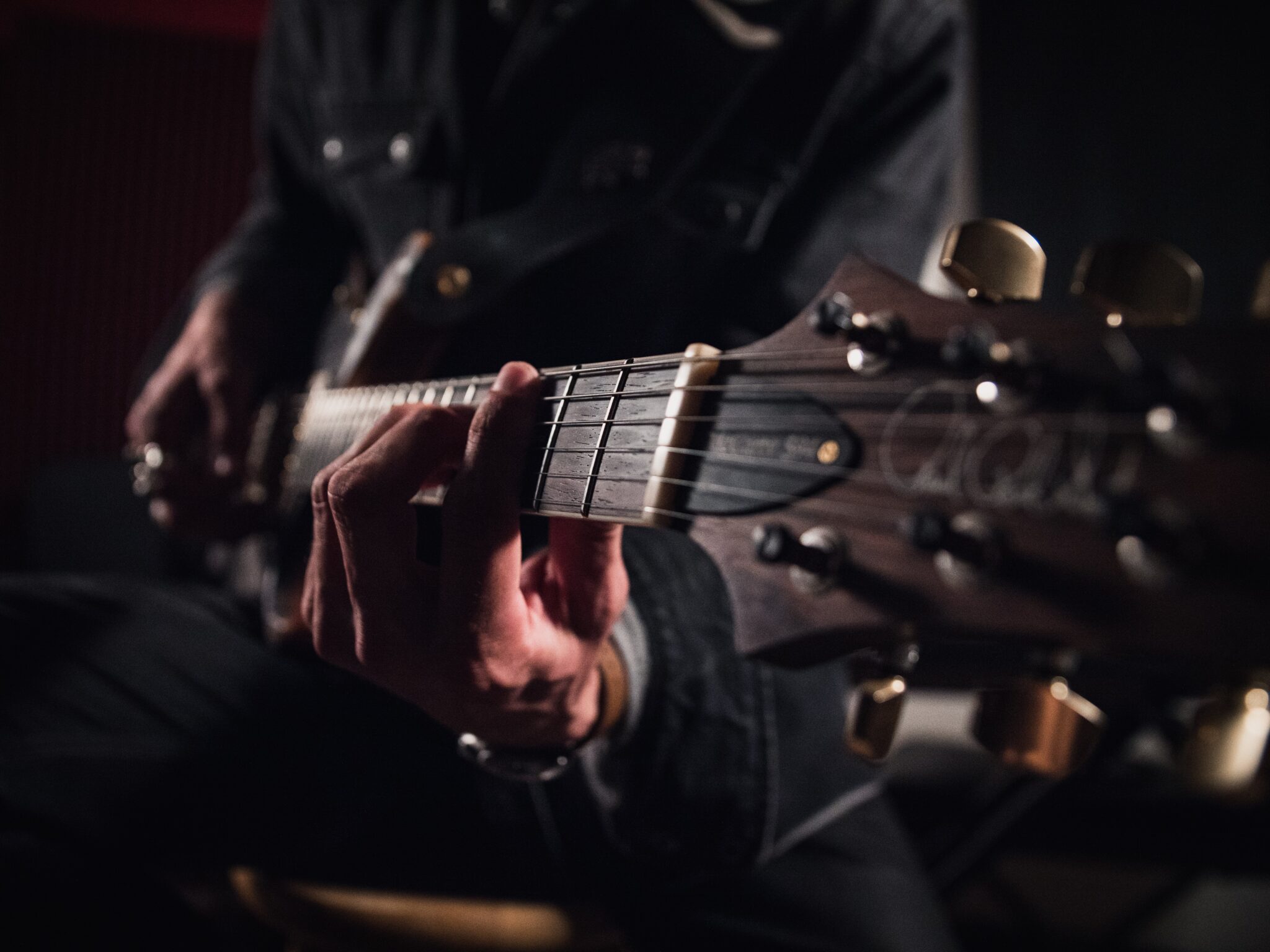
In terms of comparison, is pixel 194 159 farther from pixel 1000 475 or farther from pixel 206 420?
pixel 1000 475

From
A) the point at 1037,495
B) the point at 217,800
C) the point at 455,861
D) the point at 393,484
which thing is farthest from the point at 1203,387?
the point at 217,800

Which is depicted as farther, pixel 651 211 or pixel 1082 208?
A: pixel 1082 208

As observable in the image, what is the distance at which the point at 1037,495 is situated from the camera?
21 cm

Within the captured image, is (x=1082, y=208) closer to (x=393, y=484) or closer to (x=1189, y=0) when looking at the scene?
(x=1189, y=0)

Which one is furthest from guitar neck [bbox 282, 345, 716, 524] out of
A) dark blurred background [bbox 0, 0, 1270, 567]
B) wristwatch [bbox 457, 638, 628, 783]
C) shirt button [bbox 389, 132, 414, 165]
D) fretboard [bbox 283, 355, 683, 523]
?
dark blurred background [bbox 0, 0, 1270, 567]

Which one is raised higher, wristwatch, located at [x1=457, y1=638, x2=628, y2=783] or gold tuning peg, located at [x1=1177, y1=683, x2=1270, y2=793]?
gold tuning peg, located at [x1=1177, y1=683, x2=1270, y2=793]

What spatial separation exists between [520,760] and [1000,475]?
290 mm

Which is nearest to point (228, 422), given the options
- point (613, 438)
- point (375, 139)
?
point (375, 139)

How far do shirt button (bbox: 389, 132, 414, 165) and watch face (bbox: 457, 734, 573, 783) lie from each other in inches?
22.3

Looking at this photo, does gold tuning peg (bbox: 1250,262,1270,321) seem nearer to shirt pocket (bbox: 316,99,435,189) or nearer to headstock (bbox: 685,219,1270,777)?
headstock (bbox: 685,219,1270,777)

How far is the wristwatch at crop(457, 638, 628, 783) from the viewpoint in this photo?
1.30 ft

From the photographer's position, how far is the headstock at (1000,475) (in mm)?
182

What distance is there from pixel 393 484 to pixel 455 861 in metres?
0.34

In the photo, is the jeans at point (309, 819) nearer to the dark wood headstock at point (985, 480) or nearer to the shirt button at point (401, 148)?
the dark wood headstock at point (985, 480)
